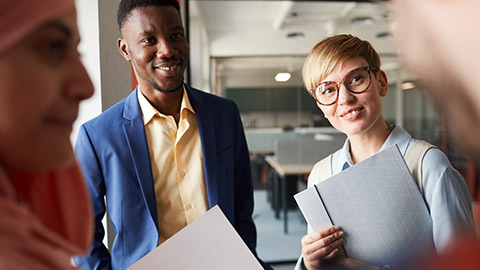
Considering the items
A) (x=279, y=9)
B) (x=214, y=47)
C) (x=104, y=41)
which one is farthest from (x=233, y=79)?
(x=104, y=41)

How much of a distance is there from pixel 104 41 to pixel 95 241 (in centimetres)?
68

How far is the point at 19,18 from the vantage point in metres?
0.25

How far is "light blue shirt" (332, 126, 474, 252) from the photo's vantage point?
2.79 ft

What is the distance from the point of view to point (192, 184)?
102 centimetres

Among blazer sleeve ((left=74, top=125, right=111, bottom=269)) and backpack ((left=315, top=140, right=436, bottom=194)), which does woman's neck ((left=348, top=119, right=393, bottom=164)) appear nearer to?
backpack ((left=315, top=140, right=436, bottom=194))

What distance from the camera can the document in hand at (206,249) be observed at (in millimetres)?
641

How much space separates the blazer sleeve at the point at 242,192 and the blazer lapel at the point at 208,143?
126 millimetres

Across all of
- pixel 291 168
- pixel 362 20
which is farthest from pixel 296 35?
pixel 291 168

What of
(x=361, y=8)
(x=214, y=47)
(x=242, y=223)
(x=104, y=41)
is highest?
(x=361, y=8)

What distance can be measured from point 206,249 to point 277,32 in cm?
394

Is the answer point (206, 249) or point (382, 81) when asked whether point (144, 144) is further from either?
point (382, 81)

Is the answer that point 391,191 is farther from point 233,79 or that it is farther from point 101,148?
point 233,79

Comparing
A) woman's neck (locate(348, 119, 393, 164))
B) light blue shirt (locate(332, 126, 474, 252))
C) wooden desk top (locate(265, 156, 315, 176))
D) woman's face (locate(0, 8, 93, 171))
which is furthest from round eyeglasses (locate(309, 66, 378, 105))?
wooden desk top (locate(265, 156, 315, 176))

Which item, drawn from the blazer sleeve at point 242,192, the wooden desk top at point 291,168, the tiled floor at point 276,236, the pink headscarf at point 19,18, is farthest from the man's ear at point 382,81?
the tiled floor at point 276,236
